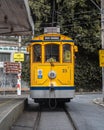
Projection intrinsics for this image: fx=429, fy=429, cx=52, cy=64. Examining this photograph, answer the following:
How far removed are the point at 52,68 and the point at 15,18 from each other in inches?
150

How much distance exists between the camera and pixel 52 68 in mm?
19641

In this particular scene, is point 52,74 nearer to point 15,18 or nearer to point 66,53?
point 66,53

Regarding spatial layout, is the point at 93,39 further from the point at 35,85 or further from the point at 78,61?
the point at 35,85

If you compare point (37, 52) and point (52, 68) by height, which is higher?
point (37, 52)

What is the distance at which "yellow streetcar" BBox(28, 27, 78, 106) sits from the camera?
63.7 feet

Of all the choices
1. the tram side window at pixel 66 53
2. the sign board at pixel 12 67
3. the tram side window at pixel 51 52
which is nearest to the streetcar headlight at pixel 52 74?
the tram side window at pixel 51 52

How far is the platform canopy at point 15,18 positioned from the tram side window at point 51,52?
121 cm

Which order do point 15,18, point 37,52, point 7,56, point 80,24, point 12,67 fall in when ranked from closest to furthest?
point 15,18 → point 37,52 → point 12,67 → point 80,24 → point 7,56

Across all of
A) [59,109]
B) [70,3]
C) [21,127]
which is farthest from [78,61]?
[21,127]

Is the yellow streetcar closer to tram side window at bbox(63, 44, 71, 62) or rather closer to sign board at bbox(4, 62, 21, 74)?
tram side window at bbox(63, 44, 71, 62)

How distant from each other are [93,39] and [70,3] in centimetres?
427

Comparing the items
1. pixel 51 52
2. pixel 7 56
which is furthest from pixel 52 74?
pixel 7 56

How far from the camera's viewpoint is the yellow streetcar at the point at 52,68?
63.7 feet

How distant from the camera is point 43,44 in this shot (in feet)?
65.5
